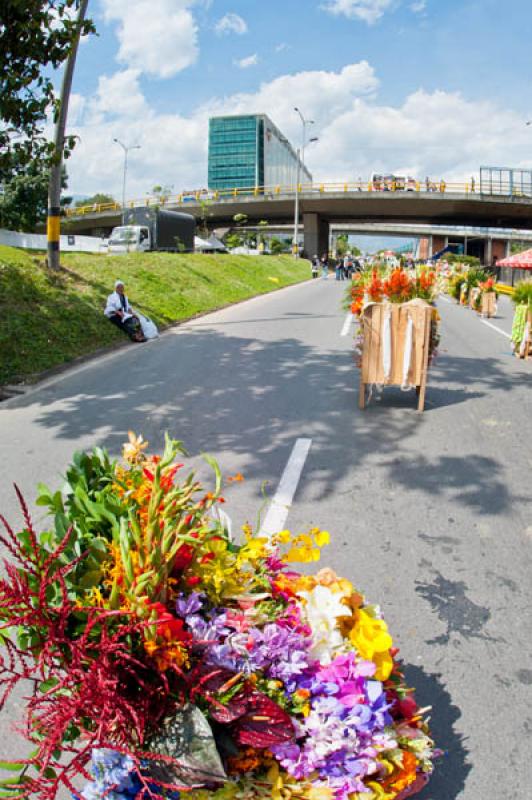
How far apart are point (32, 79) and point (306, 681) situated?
39.0 feet

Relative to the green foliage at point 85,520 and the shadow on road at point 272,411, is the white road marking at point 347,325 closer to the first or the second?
the shadow on road at point 272,411

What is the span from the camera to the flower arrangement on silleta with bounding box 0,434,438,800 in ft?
6.06

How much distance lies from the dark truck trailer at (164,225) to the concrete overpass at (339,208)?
35.4 feet

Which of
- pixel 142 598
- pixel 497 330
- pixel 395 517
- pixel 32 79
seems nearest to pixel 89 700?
pixel 142 598

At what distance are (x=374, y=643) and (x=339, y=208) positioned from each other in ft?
214

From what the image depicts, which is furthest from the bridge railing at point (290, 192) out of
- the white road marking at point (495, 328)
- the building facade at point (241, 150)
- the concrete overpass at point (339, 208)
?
the building facade at point (241, 150)

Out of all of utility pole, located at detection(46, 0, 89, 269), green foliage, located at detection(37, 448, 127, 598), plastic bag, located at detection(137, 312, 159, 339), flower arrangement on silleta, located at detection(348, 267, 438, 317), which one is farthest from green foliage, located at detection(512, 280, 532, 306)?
green foliage, located at detection(37, 448, 127, 598)

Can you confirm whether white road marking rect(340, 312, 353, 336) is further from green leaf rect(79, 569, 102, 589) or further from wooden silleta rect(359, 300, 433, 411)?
green leaf rect(79, 569, 102, 589)

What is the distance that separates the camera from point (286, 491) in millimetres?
5453

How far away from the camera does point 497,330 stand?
61.2ft

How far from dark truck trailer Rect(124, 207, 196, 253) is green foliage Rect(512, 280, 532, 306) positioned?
25852mm

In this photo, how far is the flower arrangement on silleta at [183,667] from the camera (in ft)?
6.06

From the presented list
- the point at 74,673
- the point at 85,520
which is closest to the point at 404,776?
the point at 74,673

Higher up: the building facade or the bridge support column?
the building facade
